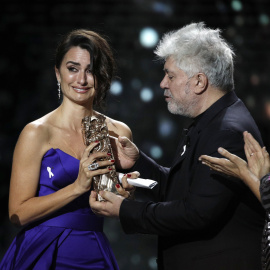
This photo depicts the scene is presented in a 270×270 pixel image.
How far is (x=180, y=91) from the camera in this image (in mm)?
2221

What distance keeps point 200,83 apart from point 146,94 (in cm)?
229

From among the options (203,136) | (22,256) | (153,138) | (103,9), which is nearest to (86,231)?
(22,256)

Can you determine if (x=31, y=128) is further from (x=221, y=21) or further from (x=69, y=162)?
(x=221, y=21)

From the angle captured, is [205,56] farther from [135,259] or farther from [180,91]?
[135,259]

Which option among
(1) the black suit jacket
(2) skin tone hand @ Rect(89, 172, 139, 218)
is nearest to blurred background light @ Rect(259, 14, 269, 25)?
(1) the black suit jacket

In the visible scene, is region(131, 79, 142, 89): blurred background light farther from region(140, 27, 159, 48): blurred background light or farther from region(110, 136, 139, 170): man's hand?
region(110, 136, 139, 170): man's hand

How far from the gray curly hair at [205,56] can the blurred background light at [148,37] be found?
2193 millimetres

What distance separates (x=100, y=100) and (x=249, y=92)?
2.17 metres

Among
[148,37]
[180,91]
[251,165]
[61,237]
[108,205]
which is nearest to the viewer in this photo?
[251,165]

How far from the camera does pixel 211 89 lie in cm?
215

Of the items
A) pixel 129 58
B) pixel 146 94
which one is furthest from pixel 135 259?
pixel 129 58

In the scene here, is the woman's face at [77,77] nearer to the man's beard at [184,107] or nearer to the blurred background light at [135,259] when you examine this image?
the man's beard at [184,107]

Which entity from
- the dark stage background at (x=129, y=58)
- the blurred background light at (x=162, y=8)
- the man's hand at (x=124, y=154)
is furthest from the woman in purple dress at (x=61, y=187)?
the blurred background light at (x=162, y=8)

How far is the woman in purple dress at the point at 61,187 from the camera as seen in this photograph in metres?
2.28
